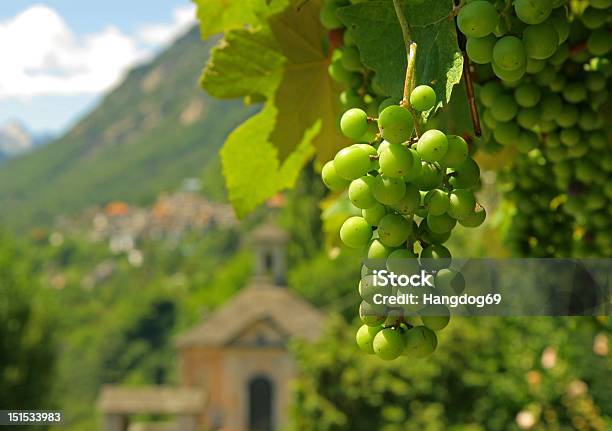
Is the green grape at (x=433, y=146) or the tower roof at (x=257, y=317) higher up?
the tower roof at (x=257, y=317)

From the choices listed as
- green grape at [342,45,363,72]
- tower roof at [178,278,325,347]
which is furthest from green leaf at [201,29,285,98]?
tower roof at [178,278,325,347]

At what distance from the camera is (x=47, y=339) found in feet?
40.4

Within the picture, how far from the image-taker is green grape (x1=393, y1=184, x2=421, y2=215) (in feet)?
1.56

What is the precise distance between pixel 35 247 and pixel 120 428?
4710 cm

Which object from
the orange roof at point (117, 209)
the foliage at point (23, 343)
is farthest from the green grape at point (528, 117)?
the orange roof at point (117, 209)

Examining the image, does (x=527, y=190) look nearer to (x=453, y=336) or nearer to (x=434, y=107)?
(x=434, y=107)

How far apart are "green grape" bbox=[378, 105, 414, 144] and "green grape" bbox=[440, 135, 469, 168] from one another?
0.04 m

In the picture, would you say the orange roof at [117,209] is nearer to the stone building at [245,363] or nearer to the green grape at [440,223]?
the stone building at [245,363]

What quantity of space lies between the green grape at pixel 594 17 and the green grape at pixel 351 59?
25 centimetres

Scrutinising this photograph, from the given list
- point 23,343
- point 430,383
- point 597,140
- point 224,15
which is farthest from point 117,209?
point 597,140

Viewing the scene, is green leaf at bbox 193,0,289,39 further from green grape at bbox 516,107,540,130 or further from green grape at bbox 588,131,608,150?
green grape at bbox 588,131,608,150

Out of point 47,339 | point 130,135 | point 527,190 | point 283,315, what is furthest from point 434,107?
point 130,135

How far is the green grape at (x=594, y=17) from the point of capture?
737 millimetres

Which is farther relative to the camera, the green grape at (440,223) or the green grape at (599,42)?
the green grape at (599,42)
